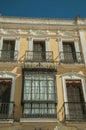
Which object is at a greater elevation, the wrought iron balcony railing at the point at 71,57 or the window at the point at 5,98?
the wrought iron balcony railing at the point at 71,57

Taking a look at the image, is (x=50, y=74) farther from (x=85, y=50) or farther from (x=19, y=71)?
(x=85, y=50)

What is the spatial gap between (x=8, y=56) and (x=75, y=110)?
17.6 ft

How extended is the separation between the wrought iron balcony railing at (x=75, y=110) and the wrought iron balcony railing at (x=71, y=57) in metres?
2.90

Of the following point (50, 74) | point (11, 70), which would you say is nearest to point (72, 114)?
point (50, 74)

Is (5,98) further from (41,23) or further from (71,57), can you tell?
(41,23)

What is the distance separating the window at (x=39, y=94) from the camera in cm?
1102

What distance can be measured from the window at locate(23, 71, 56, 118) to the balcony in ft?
1.77

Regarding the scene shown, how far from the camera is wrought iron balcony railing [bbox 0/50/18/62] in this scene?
13.8 metres

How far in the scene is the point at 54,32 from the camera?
15781 mm

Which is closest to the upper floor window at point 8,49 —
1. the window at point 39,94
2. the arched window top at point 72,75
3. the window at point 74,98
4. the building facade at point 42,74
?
the building facade at point 42,74

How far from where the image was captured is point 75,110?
1182cm

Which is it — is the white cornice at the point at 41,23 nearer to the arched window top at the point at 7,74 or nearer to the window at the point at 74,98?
the arched window top at the point at 7,74

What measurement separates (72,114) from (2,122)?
349cm

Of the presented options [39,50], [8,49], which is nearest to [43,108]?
[39,50]
